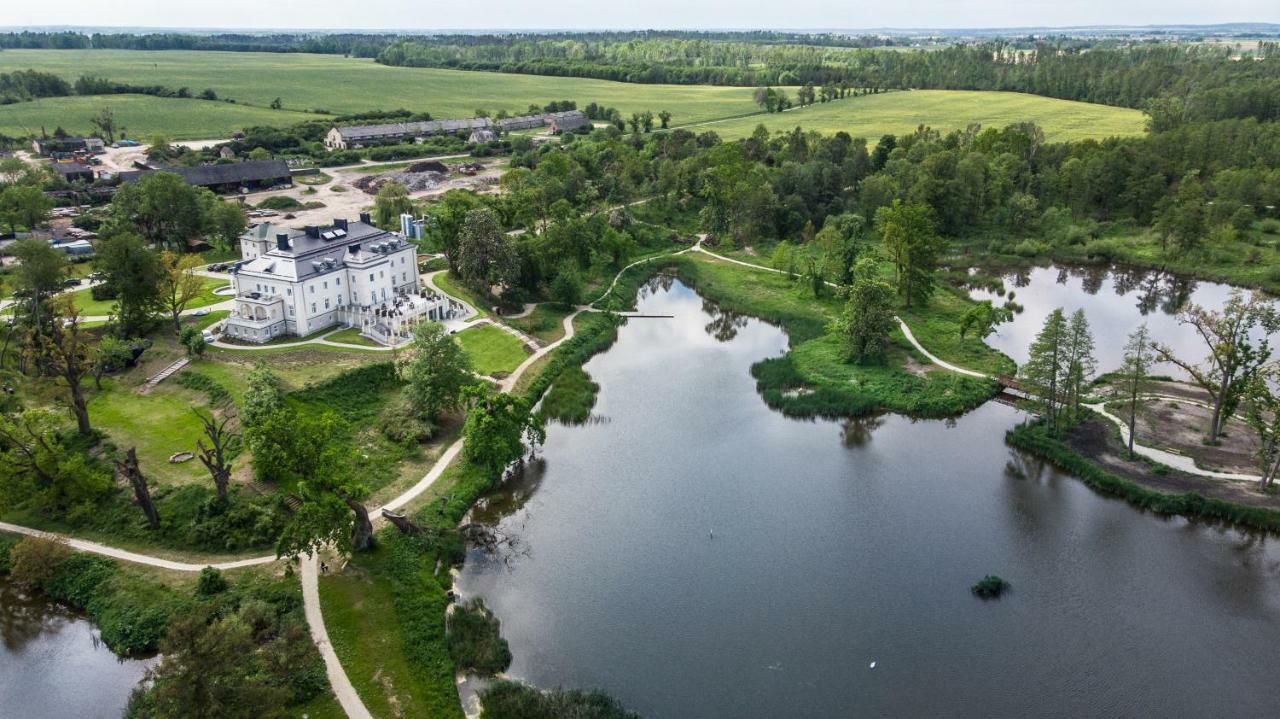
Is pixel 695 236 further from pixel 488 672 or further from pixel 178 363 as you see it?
pixel 488 672

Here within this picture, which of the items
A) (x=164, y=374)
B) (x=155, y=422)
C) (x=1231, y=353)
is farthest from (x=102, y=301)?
(x=1231, y=353)

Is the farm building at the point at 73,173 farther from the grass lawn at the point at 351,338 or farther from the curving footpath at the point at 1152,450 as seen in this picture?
the curving footpath at the point at 1152,450

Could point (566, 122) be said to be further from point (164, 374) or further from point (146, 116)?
point (164, 374)

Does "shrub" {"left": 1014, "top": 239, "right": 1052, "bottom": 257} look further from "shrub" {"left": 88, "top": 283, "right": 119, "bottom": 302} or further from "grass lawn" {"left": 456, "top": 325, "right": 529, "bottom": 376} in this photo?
"shrub" {"left": 88, "top": 283, "right": 119, "bottom": 302}

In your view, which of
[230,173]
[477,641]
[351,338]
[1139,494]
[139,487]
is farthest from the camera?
[230,173]

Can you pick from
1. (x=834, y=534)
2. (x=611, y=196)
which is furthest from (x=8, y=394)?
(x=611, y=196)
